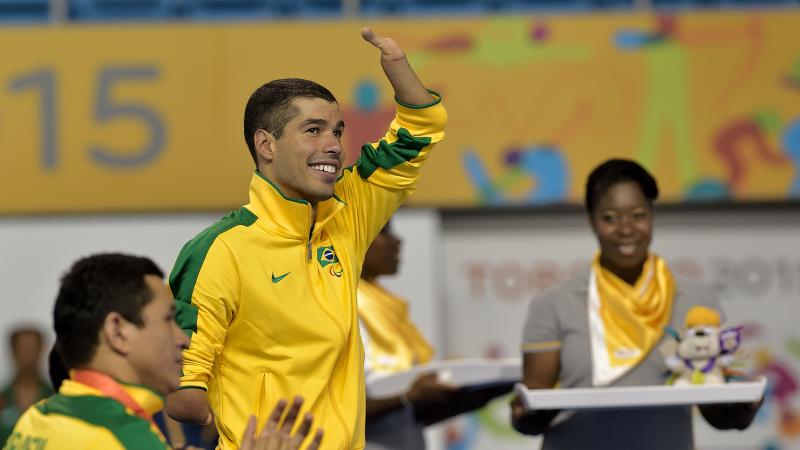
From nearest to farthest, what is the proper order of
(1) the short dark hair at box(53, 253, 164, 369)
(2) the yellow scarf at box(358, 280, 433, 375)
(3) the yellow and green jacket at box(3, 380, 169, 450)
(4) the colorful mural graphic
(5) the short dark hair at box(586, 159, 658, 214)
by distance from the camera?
(3) the yellow and green jacket at box(3, 380, 169, 450), (1) the short dark hair at box(53, 253, 164, 369), (5) the short dark hair at box(586, 159, 658, 214), (2) the yellow scarf at box(358, 280, 433, 375), (4) the colorful mural graphic

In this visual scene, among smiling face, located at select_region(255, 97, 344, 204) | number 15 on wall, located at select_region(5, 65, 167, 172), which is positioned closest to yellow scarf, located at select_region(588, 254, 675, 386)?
smiling face, located at select_region(255, 97, 344, 204)

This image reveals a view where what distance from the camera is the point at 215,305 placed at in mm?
3082

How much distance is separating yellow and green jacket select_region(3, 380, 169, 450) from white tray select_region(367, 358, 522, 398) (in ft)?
7.59

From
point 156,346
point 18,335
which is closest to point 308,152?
point 156,346

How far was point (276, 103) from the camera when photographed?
3.26m

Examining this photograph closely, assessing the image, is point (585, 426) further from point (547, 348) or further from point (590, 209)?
point (590, 209)

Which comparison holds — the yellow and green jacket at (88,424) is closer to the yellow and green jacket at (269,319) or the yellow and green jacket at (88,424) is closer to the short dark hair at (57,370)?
the yellow and green jacket at (269,319)

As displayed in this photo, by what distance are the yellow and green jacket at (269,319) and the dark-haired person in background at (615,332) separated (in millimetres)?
1157

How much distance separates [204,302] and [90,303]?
36 centimetres

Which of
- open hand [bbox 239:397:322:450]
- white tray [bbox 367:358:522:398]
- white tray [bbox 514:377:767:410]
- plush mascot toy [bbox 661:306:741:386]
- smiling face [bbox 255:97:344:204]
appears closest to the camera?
open hand [bbox 239:397:322:450]

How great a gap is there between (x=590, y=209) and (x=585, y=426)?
2.23 ft

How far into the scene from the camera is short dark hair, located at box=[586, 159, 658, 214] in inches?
172

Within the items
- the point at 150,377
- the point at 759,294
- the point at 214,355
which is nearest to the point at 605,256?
the point at 214,355

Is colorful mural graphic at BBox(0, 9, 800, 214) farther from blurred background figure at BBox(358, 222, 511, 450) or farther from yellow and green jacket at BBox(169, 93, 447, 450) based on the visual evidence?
yellow and green jacket at BBox(169, 93, 447, 450)
